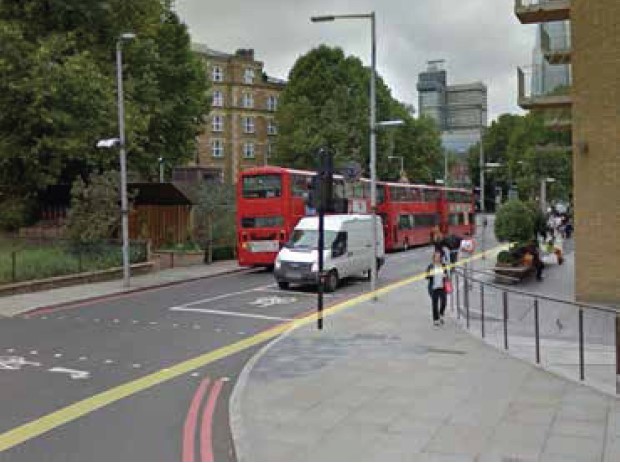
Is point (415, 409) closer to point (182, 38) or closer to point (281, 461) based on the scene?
point (281, 461)

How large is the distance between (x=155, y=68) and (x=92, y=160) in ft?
23.5

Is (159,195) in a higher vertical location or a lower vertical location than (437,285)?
higher

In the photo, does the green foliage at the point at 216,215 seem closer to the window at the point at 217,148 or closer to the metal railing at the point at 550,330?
the metal railing at the point at 550,330

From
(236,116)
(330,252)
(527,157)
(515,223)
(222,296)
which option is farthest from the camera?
(236,116)

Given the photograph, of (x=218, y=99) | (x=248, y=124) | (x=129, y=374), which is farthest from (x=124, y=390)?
(x=248, y=124)

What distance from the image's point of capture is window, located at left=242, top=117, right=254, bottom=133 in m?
85.6

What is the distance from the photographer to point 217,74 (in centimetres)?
8388

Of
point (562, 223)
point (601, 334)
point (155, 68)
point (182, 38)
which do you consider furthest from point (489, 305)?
point (562, 223)

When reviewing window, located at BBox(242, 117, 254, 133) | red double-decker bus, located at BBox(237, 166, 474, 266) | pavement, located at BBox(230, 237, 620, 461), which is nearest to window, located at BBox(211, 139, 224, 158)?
window, located at BBox(242, 117, 254, 133)

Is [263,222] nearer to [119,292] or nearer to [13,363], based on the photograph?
[119,292]

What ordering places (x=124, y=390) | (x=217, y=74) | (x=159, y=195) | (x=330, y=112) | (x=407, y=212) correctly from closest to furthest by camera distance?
(x=124, y=390) < (x=159, y=195) < (x=407, y=212) < (x=330, y=112) < (x=217, y=74)

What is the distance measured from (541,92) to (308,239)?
8.28 metres

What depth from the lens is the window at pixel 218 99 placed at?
83312mm

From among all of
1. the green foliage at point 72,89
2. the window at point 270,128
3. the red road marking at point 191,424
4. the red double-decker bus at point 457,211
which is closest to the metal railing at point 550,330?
the red road marking at point 191,424
